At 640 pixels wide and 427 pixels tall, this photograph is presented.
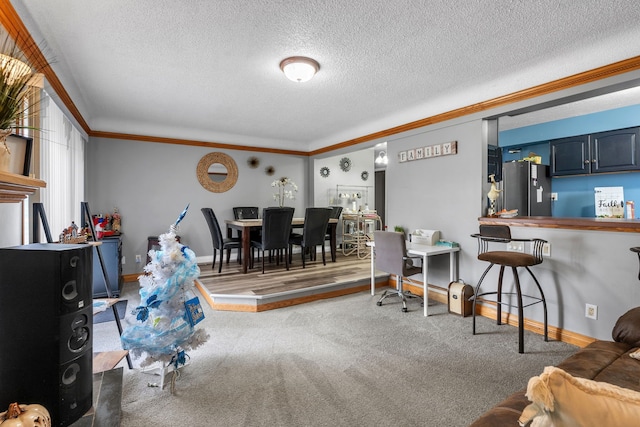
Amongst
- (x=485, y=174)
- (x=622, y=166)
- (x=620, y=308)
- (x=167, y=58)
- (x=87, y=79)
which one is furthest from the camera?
(x=622, y=166)

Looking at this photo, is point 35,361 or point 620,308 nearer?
point 35,361

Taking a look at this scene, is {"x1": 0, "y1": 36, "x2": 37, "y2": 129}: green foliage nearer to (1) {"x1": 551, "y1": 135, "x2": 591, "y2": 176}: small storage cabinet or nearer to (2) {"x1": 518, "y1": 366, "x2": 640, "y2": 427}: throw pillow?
(2) {"x1": 518, "y1": 366, "x2": 640, "y2": 427}: throw pillow

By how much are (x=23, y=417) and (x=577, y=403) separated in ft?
5.20

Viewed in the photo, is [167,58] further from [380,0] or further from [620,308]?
[620,308]

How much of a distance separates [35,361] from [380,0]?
98.9 inches

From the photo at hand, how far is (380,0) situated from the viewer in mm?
1908

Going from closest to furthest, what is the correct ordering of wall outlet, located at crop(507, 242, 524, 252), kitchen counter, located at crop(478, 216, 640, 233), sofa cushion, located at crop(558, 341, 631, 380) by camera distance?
sofa cushion, located at crop(558, 341, 631, 380), kitchen counter, located at crop(478, 216, 640, 233), wall outlet, located at crop(507, 242, 524, 252)

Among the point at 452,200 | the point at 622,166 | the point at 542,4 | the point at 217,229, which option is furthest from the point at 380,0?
the point at 622,166

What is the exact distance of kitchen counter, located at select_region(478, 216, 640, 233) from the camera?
2387 millimetres

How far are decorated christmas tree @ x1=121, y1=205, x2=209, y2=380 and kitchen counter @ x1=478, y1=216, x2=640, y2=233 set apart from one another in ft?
9.74

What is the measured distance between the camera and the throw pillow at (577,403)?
53cm

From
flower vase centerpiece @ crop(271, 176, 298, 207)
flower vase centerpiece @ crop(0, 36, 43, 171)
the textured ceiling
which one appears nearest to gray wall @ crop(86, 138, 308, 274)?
flower vase centerpiece @ crop(271, 176, 298, 207)

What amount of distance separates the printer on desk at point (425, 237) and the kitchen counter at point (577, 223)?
56cm

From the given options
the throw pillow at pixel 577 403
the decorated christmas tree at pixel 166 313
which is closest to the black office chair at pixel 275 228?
the decorated christmas tree at pixel 166 313
